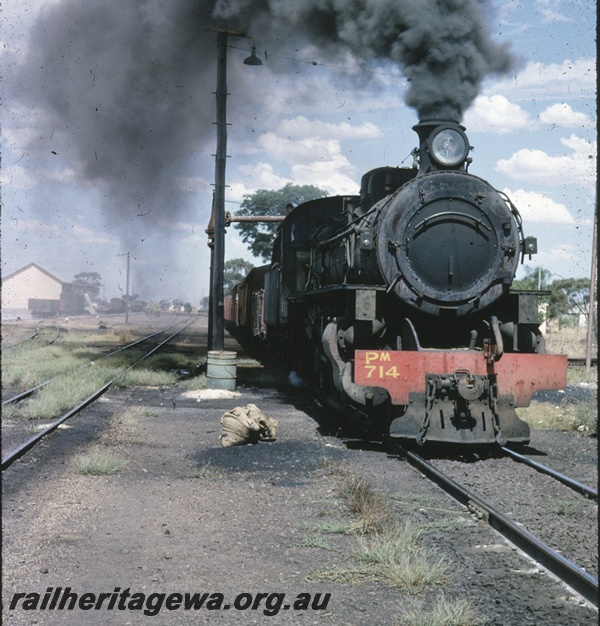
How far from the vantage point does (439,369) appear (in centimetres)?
706

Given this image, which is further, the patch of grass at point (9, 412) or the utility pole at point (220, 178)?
the utility pole at point (220, 178)

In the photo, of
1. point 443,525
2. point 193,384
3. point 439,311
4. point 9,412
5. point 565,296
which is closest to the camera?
point 443,525

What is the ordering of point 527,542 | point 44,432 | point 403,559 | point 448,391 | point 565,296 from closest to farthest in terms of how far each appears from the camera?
point 403,559
point 527,542
point 448,391
point 44,432
point 565,296

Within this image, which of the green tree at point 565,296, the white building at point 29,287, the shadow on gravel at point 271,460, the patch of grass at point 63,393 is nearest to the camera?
the shadow on gravel at point 271,460

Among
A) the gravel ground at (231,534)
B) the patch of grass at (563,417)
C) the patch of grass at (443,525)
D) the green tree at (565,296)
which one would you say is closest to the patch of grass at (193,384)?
the gravel ground at (231,534)

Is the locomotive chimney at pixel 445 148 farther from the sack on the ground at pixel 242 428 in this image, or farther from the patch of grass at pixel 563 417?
the patch of grass at pixel 563 417

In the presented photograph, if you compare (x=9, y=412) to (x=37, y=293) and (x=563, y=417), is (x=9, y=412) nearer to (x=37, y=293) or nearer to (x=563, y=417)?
(x=563, y=417)

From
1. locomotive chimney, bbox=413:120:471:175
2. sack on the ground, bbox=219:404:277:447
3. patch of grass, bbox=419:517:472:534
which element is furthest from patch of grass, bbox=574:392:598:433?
patch of grass, bbox=419:517:472:534

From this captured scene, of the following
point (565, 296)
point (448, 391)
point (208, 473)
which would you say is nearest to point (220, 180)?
point (448, 391)

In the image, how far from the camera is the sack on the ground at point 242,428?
7.55m

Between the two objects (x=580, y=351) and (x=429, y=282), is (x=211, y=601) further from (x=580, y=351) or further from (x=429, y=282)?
(x=580, y=351)

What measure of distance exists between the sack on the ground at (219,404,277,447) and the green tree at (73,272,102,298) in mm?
89441

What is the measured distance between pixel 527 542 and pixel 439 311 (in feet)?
11.2

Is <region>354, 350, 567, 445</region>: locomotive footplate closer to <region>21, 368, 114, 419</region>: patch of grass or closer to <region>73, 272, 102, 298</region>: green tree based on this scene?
<region>21, 368, 114, 419</region>: patch of grass
